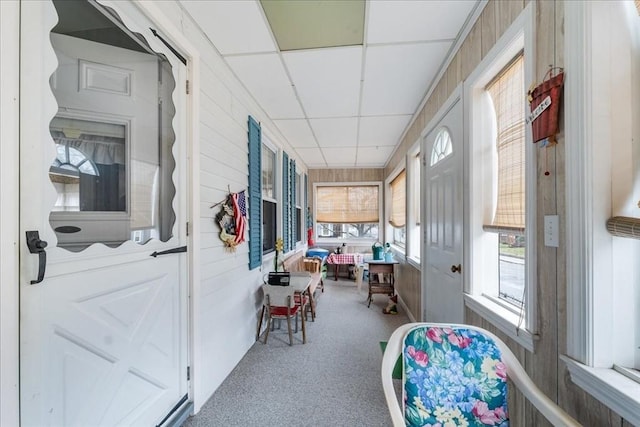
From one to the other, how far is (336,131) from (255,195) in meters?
1.77

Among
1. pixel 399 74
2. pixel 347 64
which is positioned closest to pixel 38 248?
pixel 347 64

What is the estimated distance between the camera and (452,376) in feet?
3.57

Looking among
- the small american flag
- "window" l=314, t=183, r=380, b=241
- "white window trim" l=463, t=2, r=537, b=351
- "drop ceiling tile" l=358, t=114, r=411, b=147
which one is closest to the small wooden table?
"window" l=314, t=183, r=380, b=241

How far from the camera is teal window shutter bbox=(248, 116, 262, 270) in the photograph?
8.87 feet

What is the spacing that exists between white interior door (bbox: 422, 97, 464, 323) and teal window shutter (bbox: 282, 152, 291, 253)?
86.6 inches

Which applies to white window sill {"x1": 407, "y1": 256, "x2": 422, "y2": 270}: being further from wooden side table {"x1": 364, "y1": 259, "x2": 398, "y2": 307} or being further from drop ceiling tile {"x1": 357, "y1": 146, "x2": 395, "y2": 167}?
drop ceiling tile {"x1": 357, "y1": 146, "x2": 395, "y2": 167}

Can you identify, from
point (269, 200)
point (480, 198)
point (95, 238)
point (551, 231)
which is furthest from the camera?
point (269, 200)

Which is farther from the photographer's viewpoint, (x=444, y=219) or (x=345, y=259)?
(x=345, y=259)

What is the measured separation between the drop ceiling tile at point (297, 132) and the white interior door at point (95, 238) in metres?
1.96

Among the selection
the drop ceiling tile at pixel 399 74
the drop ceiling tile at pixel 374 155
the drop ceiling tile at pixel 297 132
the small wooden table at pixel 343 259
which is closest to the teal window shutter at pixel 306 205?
the small wooden table at pixel 343 259

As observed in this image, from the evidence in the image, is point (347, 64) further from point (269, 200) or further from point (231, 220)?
point (269, 200)

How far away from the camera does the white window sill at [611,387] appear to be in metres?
0.73

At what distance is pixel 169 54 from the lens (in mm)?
1599

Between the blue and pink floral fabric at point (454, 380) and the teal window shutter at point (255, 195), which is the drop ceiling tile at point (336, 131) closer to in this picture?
the teal window shutter at point (255, 195)
